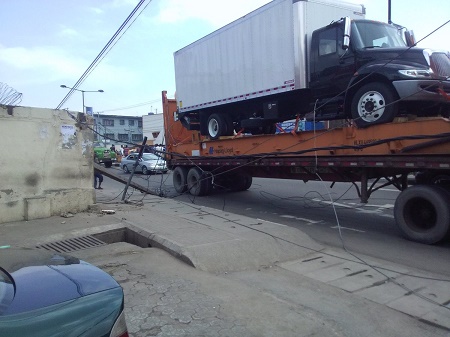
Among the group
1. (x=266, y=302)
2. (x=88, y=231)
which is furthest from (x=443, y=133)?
(x=88, y=231)

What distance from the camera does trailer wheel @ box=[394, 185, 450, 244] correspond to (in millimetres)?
6590

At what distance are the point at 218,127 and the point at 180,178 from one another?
3.27m

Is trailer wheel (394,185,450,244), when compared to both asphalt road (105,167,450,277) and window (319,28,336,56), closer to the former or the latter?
asphalt road (105,167,450,277)

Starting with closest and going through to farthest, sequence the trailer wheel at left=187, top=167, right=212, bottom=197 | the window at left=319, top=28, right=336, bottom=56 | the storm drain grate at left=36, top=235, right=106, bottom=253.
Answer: the storm drain grate at left=36, top=235, right=106, bottom=253
the window at left=319, top=28, right=336, bottom=56
the trailer wheel at left=187, top=167, right=212, bottom=197

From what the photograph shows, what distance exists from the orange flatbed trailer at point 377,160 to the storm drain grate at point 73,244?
4.78 m

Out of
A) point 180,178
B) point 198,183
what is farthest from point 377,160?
point 180,178

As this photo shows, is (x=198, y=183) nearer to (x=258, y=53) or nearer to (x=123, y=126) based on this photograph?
(x=258, y=53)

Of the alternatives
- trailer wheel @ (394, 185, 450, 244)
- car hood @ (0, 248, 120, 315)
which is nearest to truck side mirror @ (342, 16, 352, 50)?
trailer wheel @ (394, 185, 450, 244)

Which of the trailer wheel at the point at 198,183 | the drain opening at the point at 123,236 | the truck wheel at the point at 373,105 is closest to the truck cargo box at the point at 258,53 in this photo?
the truck wheel at the point at 373,105

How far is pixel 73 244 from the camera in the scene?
21.2 ft

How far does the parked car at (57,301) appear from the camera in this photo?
1.78 metres

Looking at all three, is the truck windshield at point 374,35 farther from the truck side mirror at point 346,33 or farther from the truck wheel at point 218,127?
the truck wheel at point 218,127

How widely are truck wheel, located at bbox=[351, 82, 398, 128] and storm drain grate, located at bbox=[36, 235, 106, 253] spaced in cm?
534

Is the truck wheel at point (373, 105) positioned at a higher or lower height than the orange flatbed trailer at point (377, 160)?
higher
